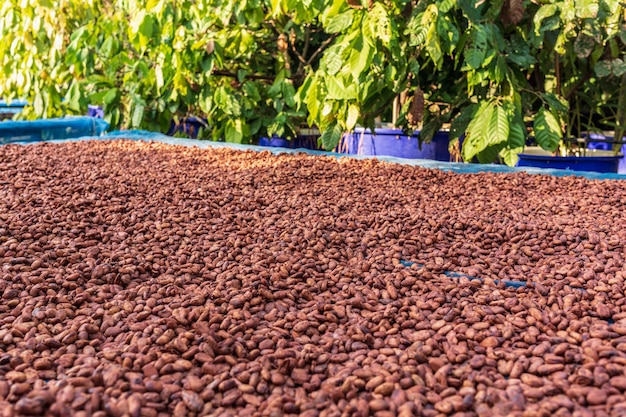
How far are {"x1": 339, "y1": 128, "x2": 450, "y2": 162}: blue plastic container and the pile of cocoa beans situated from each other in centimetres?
132

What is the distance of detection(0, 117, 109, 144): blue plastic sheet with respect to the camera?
389 centimetres

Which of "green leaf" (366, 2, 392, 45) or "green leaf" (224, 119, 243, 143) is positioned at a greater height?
"green leaf" (366, 2, 392, 45)

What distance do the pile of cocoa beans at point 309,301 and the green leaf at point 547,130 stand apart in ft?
1.59

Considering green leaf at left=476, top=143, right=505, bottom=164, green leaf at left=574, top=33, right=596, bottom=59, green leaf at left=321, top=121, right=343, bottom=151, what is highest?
green leaf at left=574, top=33, right=596, bottom=59

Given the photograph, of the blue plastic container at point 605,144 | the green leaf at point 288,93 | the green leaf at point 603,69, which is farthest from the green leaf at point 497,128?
the green leaf at point 288,93

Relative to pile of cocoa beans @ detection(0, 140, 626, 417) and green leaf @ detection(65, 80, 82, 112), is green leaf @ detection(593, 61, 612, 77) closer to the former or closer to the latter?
pile of cocoa beans @ detection(0, 140, 626, 417)

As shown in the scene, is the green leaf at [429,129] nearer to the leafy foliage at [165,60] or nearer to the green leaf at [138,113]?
the leafy foliage at [165,60]

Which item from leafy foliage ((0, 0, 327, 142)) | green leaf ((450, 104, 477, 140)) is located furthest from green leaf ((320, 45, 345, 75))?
green leaf ((450, 104, 477, 140))

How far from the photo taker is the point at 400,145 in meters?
3.72

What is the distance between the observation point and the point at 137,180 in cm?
248

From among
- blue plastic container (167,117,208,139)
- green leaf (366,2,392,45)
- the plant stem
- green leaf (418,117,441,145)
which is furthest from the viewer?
blue plastic container (167,117,208,139)

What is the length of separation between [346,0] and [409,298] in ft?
6.20

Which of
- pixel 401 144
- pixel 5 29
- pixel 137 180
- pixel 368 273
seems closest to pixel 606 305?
pixel 368 273

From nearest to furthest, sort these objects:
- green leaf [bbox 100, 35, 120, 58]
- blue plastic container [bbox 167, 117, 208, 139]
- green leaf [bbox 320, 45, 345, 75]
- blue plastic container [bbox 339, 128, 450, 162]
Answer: green leaf [bbox 320, 45, 345, 75] → blue plastic container [bbox 339, 128, 450, 162] → green leaf [bbox 100, 35, 120, 58] → blue plastic container [bbox 167, 117, 208, 139]
